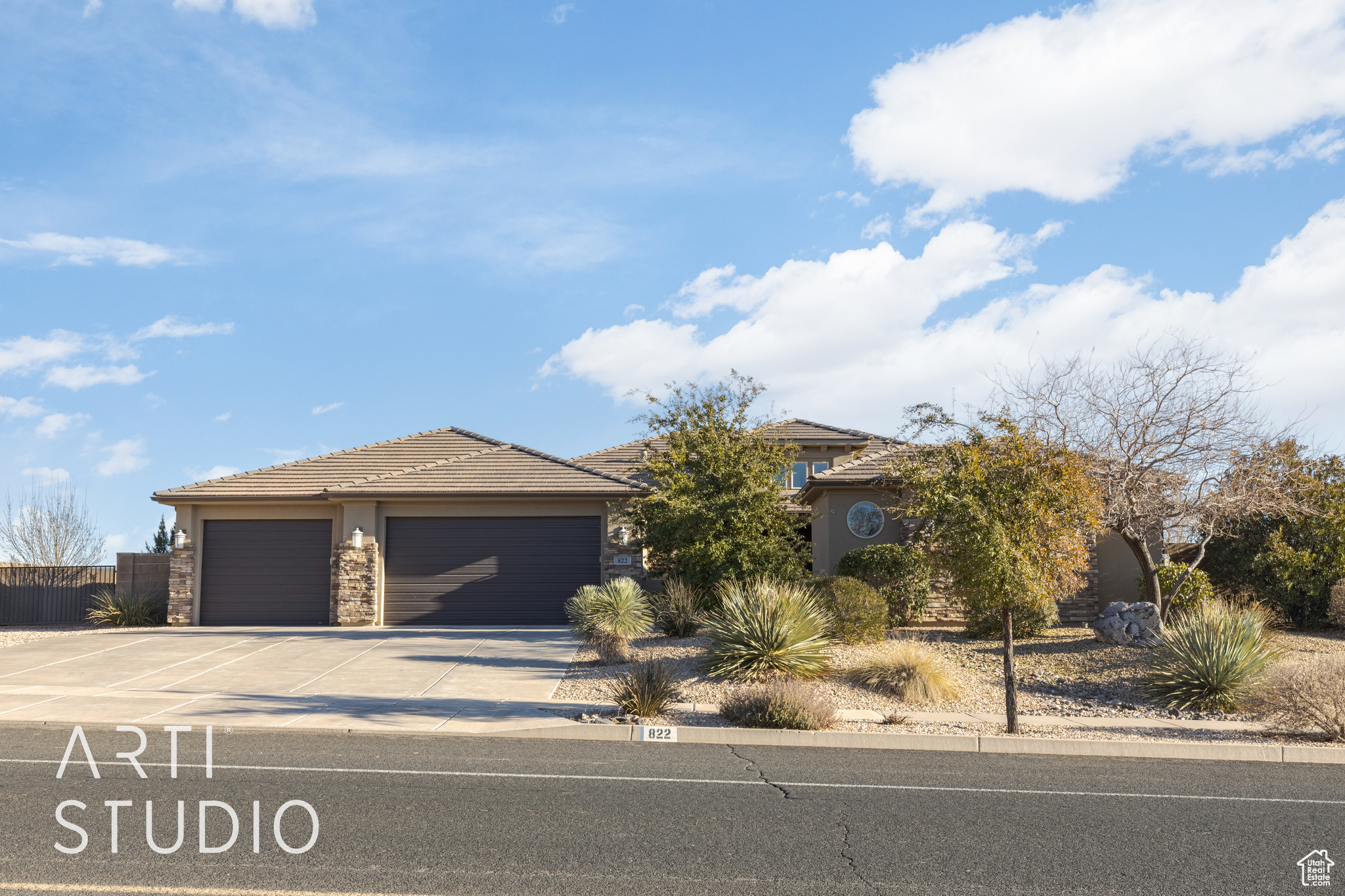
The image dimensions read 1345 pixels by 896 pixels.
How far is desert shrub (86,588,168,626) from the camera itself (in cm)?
2311

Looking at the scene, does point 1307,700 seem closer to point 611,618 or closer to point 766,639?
point 766,639

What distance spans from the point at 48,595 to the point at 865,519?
2152 cm

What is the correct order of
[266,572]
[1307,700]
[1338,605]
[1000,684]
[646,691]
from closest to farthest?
1. [1307,700]
2. [646,691]
3. [1000,684]
4. [1338,605]
5. [266,572]

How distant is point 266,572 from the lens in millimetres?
23547

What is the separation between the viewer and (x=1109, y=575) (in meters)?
23.0

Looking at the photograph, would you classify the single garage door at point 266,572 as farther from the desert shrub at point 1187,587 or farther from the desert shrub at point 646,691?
the desert shrub at point 1187,587

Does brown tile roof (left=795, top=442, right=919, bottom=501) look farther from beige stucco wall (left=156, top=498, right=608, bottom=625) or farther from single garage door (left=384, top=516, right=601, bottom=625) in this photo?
single garage door (left=384, top=516, right=601, bottom=625)

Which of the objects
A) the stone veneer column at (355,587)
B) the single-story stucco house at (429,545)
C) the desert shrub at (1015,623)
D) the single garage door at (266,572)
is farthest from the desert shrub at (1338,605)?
the single garage door at (266,572)

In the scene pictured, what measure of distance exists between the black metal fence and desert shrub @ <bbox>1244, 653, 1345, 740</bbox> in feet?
84.5

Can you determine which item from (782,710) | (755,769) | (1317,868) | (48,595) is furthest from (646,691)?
(48,595)

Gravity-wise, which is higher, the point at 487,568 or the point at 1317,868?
the point at 487,568

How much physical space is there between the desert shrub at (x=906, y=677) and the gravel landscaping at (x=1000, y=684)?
0.13 meters

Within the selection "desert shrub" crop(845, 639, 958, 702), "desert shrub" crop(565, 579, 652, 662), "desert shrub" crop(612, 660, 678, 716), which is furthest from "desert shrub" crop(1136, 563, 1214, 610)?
"desert shrub" crop(612, 660, 678, 716)

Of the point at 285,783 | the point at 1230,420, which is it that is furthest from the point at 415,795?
the point at 1230,420
